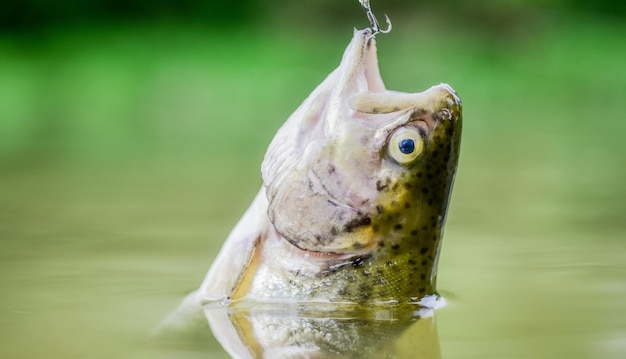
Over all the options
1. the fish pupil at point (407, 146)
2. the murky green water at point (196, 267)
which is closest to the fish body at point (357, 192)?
the fish pupil at point (407, 146)

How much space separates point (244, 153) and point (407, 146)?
13.9ft

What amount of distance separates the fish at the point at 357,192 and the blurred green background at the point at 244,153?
0.26 meters

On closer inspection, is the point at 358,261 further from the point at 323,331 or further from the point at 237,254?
the point at 237,254

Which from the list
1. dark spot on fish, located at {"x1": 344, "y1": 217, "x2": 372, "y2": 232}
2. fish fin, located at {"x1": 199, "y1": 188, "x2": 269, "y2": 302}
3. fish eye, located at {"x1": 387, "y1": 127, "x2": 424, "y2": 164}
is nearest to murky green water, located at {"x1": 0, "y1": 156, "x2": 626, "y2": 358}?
fish fin, located at {"x1": 199, "y1": 188, "x2": 269, "y2": 302}

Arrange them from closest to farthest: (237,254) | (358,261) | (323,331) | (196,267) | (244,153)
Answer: (323,331), (358,261), (237,254), (196,267), (244,153)

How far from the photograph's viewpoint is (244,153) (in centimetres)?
773

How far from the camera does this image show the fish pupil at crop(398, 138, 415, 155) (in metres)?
3.55

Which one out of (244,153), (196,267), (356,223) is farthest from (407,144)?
(244,153)

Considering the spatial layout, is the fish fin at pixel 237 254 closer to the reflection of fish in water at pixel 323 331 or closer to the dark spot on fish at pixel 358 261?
the reflection of fish in water at pixel 323 331

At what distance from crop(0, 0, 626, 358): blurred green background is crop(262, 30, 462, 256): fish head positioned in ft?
1.06

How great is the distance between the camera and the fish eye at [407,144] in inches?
140

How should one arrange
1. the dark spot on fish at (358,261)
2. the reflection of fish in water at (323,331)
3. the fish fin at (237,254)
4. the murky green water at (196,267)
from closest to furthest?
the reflection of fish in water at (323,331) < the murky green water at (196,267) < the dark spot on fish at (358,261) < the fish fin at (237,254)

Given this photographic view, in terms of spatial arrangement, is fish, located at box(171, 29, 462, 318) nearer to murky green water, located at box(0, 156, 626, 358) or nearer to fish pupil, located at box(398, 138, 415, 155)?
fish pupil, located at box(398, 138, 415, 155)

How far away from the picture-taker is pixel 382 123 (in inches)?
141
